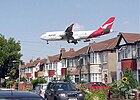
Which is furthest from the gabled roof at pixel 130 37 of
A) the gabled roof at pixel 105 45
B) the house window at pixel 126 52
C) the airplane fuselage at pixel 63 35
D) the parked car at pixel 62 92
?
the parked car at pixel 62 92

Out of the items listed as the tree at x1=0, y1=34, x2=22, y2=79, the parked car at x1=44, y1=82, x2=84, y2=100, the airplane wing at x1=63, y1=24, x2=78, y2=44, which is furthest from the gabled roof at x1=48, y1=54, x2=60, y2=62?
the parked car at x1=44, y1=82, x2=84, y2=100

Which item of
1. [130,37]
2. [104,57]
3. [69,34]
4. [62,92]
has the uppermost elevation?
[69,34]

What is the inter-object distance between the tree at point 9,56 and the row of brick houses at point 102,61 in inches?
370

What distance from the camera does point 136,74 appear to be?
39938 millimetres

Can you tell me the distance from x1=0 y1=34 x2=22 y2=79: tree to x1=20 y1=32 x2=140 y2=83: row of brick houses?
9390mm

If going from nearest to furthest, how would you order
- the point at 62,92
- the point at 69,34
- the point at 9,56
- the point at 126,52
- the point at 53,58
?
the point at 62,92
the point at 69,34
the point at 126,52
the point at 9,56
the point at 53,58

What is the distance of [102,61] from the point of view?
52.5m

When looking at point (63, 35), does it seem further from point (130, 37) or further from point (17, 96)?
point (17, 96)

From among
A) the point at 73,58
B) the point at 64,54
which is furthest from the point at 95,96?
the point at 64,54

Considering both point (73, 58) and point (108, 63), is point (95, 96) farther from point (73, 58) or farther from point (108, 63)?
point (73, 58)

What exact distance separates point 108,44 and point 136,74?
14185 millimetres

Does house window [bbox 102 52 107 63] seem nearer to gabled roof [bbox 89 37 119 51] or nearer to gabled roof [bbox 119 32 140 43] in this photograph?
gabled roof [bbox 89 37 119 51]

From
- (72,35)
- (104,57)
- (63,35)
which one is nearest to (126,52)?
(72,35)

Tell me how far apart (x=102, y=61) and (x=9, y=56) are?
1763cm
